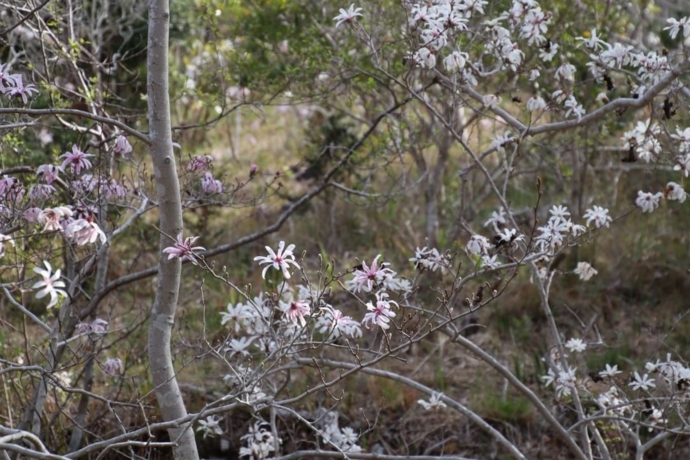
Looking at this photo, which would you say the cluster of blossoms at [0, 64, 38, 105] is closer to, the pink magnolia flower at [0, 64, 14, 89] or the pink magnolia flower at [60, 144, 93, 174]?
the pink magnolia flower at [0, 64, 14, 89]

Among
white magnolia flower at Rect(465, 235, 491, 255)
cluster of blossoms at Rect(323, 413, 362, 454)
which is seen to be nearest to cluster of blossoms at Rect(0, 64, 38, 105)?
white magnolia flower at Rect(465, 235, 491, 255)

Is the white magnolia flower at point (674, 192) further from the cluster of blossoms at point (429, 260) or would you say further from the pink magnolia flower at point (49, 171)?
the pink magnolia flower at point (49, 171)

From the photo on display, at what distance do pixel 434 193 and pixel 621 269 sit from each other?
1.30 meters

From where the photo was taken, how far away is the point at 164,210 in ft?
8.97

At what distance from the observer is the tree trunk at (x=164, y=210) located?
2672mm

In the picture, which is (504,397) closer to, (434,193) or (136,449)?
(434,193)

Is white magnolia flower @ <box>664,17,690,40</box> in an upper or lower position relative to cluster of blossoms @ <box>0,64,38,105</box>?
upper

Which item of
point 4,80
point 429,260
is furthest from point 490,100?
point 4,80

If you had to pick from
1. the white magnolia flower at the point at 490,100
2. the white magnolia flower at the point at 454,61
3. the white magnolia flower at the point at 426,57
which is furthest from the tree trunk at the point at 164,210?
the white magnolia flower at the point at 490,100

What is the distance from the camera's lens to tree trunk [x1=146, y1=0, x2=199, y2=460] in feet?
8.77

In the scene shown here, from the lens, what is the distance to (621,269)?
5504 millimetres

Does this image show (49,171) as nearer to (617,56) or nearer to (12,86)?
(12,86)

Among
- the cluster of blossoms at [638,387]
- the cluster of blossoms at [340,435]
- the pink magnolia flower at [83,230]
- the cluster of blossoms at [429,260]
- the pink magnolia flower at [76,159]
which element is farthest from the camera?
the cluster of blossoms at [340,435]

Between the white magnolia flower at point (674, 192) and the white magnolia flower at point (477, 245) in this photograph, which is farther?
the white magnolia flower at point (674, 192)
